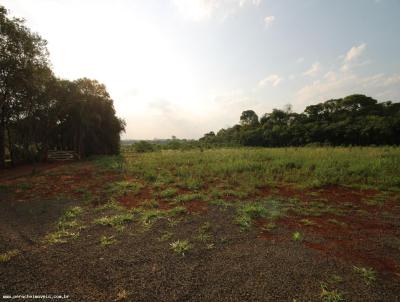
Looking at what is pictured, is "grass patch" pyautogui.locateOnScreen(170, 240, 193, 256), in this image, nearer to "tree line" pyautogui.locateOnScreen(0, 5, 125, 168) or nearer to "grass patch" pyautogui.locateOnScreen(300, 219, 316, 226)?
"grass patch" pyautogui.locateOnScreen(300, 219, 316, 226)

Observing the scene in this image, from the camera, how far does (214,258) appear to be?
13.2 ft

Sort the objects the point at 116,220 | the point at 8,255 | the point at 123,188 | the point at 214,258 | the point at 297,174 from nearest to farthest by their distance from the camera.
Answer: the point at 214,258 < the point at 8,255 < the point at 116,220 < the point at 123,188 < the point at 297,174

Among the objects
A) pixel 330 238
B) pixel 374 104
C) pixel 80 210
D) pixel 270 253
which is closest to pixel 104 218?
pixel 80 210

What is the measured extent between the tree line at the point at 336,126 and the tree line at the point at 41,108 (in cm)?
2697

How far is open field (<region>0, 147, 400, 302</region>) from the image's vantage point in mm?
3254

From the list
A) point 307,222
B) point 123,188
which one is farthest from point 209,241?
point 123,188

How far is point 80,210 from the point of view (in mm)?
6789

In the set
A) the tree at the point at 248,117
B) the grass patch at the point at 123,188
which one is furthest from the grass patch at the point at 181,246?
the tree at the point at 248,117

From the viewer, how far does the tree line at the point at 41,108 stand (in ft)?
46.8

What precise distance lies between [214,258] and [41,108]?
1913 cm

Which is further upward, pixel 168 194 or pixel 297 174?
pixel 297 174

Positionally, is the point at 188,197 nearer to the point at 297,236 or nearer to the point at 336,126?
the point at 297,236

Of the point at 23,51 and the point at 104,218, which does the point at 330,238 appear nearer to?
the point at 104,218

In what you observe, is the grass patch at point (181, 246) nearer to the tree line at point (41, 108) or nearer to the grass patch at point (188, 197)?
the grass patch at point (188, 197)
